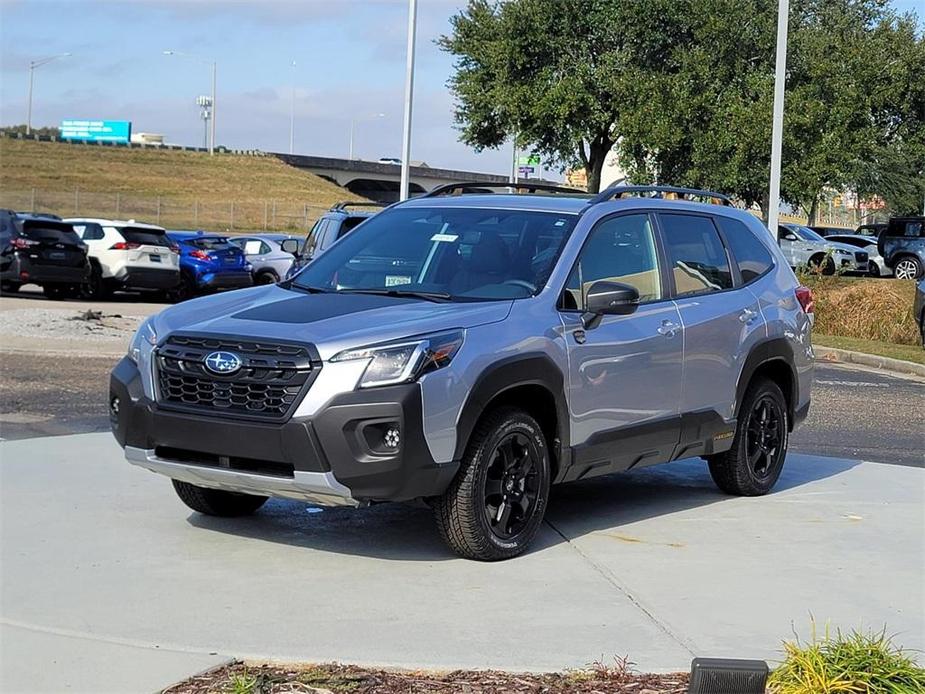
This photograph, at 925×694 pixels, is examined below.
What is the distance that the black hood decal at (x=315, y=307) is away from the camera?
→ 6574mm

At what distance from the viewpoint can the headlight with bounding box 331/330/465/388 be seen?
241 inches

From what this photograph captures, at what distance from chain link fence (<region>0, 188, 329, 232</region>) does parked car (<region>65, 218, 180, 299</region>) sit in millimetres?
46640

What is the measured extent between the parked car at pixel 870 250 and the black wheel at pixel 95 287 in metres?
23.9

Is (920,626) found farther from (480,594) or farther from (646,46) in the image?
(646,46)

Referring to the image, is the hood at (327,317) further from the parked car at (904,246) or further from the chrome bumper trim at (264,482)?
the parked car at (904,246)

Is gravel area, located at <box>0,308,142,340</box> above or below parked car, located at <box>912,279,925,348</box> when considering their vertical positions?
below

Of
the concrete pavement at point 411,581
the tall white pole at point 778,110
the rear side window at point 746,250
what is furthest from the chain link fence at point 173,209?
the concrete pavement at point 411,581

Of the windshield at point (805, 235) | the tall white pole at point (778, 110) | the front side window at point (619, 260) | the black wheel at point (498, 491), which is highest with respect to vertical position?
the tall white pole at point (778, 110)

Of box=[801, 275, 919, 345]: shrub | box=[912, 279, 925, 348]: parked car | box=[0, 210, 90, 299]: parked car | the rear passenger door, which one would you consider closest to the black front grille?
the rear passenger door

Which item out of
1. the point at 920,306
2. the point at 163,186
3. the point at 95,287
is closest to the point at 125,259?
the point at 95,287

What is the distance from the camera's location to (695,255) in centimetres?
836

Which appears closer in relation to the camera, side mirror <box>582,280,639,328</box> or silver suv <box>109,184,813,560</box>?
silver suv <box>109,184,813,560</box>

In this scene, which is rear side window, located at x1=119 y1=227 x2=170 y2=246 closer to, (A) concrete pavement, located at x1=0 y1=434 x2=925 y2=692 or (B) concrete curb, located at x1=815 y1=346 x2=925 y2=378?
(B) concrete curb, located at x1=815 y1=346 x2=925 y2=378

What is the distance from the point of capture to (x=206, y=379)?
634 cm
